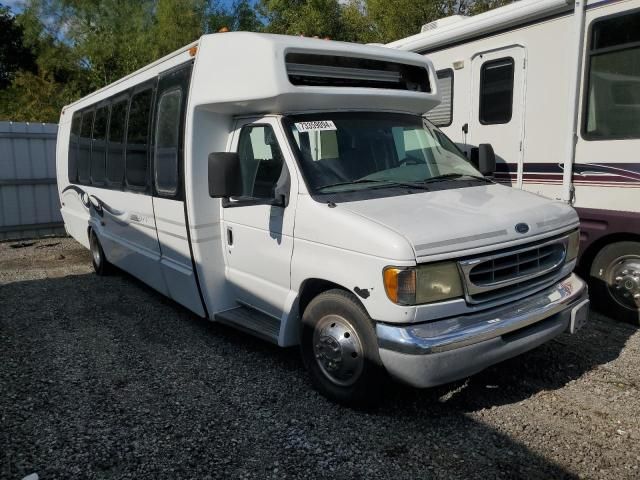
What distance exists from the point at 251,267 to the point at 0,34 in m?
36.0

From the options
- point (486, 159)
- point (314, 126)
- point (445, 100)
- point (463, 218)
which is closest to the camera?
point (463, 218)

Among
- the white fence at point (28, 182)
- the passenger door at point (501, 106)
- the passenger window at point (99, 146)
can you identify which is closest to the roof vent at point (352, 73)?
the passenger door at point (501, 106)

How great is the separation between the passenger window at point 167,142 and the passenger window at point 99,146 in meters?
2.09

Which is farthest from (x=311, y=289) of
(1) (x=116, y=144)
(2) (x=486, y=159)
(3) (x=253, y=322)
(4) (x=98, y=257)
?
(4) (x=98, y=257)

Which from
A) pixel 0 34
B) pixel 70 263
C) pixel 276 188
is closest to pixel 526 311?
pixel 276 188

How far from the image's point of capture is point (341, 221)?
3.60 meters

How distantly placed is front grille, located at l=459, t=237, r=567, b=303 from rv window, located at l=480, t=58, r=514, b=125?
270 cm

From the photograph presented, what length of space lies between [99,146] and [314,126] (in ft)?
14.3

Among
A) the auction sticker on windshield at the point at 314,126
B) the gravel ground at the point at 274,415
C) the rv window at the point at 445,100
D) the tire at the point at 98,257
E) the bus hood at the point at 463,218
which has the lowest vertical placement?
the gravel ground at the point at 274,415

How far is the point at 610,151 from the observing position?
5.31 m

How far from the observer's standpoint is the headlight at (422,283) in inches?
128

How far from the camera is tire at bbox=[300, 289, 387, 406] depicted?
11.7ft

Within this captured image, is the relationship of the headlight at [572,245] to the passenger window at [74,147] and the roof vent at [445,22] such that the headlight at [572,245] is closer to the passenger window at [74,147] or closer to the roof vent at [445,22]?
the roof vent at [445,22]

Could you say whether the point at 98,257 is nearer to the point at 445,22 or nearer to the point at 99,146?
the point at 99,146
